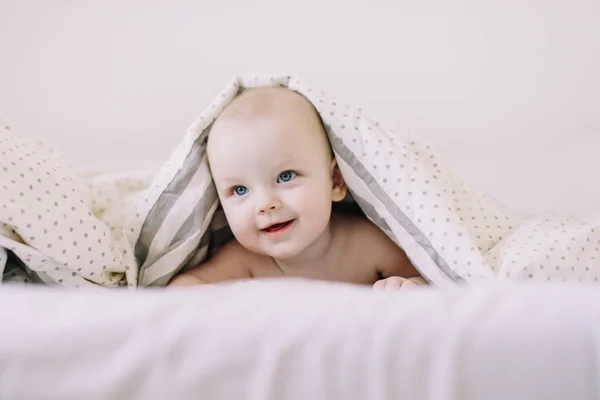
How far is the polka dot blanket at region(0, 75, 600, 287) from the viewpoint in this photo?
Result: 0.85 m

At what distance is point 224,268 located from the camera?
3.43 feet

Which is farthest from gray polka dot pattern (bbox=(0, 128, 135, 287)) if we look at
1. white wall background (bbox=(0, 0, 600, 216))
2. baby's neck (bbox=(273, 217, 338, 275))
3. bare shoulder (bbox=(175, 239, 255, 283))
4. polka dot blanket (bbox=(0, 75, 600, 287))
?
white wall background (bbox=(0, 0, 600, 216))

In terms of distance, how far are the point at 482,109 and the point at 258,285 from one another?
3.17ft

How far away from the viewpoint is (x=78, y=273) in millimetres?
889

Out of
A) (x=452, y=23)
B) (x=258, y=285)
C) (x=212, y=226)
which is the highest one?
(x=452, y=23)

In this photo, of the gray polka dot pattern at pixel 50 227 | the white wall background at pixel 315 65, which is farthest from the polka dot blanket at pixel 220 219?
the white wall background at pixel 315 65

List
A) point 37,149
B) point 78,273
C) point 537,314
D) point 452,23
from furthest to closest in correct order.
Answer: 1. point 452,23
2. point 37,149
3. point 78,273
4. point 537,314

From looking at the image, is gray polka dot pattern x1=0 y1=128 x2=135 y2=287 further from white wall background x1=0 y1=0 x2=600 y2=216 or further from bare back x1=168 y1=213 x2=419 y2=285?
white wall background x1=0 y1=0 x2=600 y2=216

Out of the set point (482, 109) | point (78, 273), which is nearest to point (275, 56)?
point (482, 109)

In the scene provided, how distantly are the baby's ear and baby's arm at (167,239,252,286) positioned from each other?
0.15m

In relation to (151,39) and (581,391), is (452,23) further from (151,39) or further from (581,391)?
(581,391)

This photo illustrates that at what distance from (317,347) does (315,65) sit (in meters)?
1.13

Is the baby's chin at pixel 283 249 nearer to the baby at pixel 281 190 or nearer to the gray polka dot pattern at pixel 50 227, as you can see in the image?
the baby at pixel 281 190

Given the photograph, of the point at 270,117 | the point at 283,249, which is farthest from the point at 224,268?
the point at 270,117
